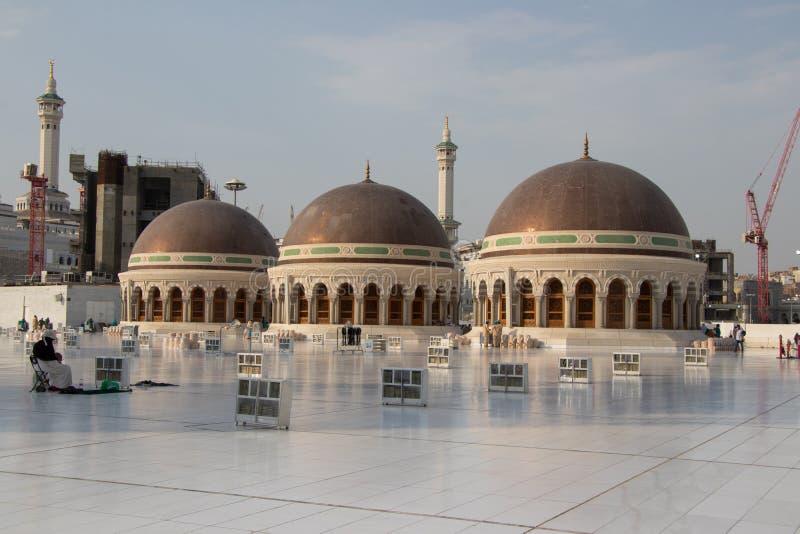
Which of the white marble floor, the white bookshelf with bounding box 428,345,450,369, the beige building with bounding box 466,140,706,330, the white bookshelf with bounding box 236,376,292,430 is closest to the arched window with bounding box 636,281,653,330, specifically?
the beige building with bounding box 466,140,706,330

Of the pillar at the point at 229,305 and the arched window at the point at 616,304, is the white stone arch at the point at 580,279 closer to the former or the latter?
the arched window at the point at 616,304

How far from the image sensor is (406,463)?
9125 millimetres

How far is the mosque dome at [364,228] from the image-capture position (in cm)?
4956

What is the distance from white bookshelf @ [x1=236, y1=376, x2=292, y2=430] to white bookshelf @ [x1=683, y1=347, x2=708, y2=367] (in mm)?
17671

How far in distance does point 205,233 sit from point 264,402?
49.4 m

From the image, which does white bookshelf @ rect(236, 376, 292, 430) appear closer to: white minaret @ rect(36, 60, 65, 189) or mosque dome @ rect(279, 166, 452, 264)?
mosque dome @ rect(279, 166, 452, 264)

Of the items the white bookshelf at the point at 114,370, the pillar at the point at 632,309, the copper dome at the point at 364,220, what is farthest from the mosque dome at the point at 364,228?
the white bookshelf at the point at 114,370

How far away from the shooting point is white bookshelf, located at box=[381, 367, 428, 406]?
14.2m

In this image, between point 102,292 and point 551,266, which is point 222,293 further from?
point 551,266

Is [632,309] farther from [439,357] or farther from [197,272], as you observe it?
[197,272]

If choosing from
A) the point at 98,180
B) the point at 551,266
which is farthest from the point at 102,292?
the point at 551,266

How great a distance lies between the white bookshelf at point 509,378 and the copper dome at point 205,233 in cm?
4418

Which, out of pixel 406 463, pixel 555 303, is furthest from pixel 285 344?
pixel 406 463

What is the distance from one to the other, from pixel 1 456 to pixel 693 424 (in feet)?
27.9
